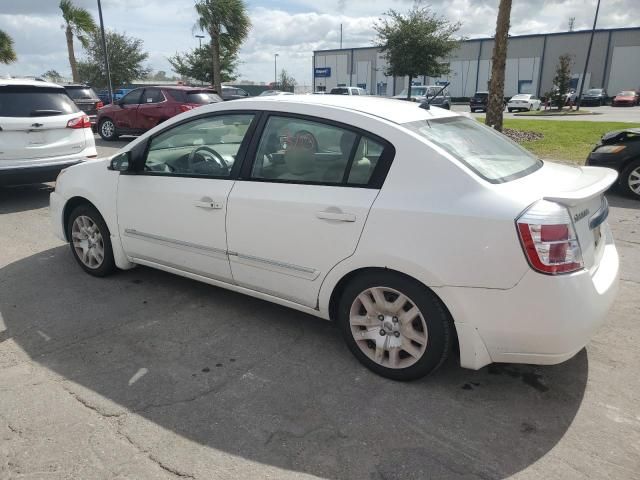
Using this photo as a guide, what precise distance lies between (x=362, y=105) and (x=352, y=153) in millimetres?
443

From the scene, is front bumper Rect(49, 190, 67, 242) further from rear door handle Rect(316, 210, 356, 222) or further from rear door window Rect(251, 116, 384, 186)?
rear door handle Rect(316, 210, 356, 222)

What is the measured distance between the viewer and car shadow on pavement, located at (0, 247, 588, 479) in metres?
2.45

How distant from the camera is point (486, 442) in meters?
2.51

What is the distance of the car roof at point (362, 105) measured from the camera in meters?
3.15

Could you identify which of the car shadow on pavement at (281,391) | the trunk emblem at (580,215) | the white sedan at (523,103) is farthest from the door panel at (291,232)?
the white sedan at (523,103)

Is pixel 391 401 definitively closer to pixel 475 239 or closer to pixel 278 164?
pixel 475 239

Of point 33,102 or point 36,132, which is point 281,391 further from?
point 33,102

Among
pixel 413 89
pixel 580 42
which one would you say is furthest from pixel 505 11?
pixel 580 42

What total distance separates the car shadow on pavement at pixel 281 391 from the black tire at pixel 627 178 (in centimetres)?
567

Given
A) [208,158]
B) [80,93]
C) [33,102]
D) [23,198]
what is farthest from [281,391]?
[80,93]

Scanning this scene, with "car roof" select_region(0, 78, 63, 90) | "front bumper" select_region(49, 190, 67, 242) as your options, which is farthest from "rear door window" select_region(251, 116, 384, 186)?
"car roof" select_region(0, 78, 63, 90)

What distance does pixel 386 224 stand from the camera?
9.15 feet

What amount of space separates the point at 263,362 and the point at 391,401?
Result: 0.88 meters

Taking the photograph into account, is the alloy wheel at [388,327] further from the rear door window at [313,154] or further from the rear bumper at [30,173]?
the rear bumper at [30,173]
